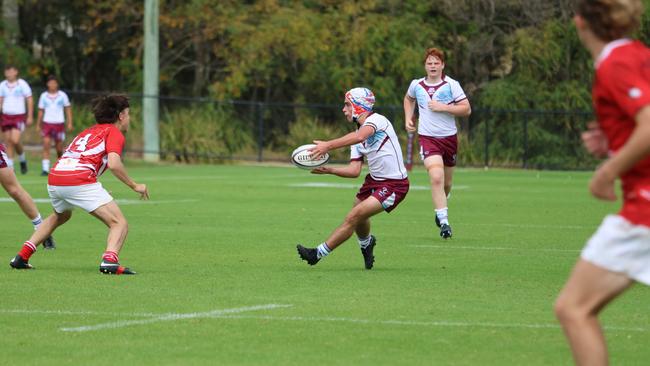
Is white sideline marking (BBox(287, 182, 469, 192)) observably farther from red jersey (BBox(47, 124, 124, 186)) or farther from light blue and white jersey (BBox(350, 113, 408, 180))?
red jersey (BBox(47, 124, 124, 186))

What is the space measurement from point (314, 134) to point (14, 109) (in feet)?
43.9

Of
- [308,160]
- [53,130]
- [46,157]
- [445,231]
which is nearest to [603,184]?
[308,160]

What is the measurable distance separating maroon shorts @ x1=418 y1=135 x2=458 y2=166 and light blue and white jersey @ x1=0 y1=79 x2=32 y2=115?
45.6 feet

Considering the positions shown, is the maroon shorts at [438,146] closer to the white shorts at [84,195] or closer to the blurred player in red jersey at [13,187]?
the blurred player in red jersey at [13,187]

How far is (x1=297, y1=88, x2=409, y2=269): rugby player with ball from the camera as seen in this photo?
40.0 feet

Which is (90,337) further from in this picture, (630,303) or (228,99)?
(228,99)

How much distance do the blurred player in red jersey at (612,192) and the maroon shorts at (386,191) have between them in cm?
632

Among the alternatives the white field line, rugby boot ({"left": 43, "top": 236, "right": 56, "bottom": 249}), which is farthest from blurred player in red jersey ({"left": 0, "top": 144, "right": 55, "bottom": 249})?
the white field line

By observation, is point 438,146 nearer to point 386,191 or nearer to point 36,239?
point 386,191

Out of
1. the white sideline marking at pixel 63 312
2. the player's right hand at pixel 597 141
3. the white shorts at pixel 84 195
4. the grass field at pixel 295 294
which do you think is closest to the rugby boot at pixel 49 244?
the grass field at pixel 295 294

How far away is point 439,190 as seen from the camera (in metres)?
16.2

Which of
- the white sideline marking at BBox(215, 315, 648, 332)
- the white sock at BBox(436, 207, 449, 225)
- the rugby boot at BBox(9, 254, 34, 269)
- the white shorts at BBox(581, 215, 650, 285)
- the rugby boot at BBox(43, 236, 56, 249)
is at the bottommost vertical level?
the rugby boot at BBox(43, 236, 56, 249)

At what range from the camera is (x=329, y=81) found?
44.2 metres

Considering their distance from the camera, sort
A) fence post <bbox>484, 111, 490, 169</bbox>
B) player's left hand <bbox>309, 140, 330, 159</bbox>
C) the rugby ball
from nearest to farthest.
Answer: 1. player's left hand <bbox>309, 140, 330, 159</bbox>
2. the rugby ball
3. fence post <bbox>484, 111, 490, 169</bbox>
